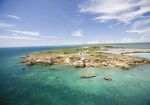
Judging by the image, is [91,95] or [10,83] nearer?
[91,95]

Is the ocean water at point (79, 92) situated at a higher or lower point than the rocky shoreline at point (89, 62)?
lower

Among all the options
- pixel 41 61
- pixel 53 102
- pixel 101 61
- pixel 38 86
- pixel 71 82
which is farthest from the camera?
pixel 41 61

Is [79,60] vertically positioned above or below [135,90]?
above

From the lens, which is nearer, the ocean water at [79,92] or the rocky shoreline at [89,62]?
the ocean water at [79,92]

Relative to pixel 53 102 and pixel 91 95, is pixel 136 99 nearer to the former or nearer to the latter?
pixel 91 95

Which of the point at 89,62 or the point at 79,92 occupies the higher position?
the point at 89,62

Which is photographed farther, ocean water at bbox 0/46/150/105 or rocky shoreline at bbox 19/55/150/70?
rocky shoreline at bbox 19/55/150/70

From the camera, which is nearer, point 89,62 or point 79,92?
point 79,92

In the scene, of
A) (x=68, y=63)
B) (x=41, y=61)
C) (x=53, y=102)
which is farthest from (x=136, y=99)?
(x=41, y=61)

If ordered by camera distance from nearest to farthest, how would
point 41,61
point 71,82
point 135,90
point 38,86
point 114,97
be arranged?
point 114,97 < point 135,90 < point 38,86 < point 71,82 < point 41,61

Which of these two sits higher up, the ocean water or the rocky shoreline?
the rocky shoreline

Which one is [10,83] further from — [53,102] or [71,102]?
[71,102]
